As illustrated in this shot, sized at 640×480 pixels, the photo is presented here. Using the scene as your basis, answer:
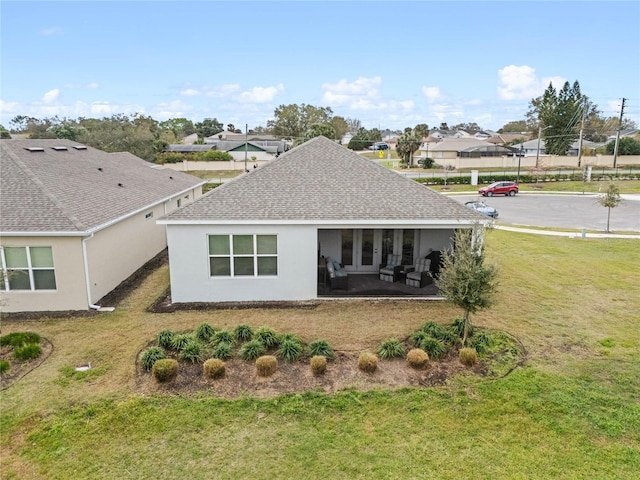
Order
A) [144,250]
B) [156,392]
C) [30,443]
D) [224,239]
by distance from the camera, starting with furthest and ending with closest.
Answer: [144,250], [224,239], [156,392], [30,443]

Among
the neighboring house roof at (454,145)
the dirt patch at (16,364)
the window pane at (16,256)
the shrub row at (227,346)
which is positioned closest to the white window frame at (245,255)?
the shrub row at (227,346)

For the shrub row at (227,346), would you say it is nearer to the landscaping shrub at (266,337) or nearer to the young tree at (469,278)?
the landscaping shrub at (266,337)

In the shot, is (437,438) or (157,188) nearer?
(437,438)

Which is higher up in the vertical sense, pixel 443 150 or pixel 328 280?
pixel 443 150

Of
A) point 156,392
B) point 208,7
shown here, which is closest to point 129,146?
point 208,7

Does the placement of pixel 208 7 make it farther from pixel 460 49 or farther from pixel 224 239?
pixel 460 49

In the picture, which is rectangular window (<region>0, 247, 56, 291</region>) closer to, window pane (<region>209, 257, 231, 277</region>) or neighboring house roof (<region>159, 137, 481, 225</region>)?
neighboring house roof (<region>159, 137, 481, 225</region>)

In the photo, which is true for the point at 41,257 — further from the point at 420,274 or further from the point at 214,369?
the point at 420,274
